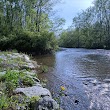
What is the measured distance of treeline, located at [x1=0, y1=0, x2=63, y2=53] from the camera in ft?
99.1

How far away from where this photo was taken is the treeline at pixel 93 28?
56125 mm

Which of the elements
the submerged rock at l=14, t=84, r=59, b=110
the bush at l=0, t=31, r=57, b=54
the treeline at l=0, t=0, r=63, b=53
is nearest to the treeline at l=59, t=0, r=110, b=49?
the treeline at l=0, t=0, r=63, b=53

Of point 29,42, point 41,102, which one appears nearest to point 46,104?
point 41,102

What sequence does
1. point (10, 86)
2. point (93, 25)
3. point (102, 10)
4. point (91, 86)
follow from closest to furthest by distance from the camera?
point (10, 86) < point (91, 86) < point (102, 10) < point (93, 25)

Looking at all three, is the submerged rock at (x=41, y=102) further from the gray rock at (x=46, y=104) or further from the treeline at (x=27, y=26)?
the treeline at (x=27, y=26)

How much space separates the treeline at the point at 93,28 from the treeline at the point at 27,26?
1163 centimetres

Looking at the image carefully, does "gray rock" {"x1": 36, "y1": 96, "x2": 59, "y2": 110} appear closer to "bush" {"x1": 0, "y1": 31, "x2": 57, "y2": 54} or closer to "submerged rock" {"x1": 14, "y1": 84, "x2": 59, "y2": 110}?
"submerged rock" {"x1": 14, "y1": 84, "x2": 59, "y2": 110}

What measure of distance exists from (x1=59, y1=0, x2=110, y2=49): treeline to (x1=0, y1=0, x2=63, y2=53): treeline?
1163cm

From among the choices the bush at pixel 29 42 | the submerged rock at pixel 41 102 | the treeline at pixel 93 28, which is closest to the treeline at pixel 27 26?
the bush at pixel 29 42

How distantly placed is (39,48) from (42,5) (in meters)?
10.4

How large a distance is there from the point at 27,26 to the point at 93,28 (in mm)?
29597

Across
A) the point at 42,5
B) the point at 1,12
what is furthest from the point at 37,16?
the point at 1,12

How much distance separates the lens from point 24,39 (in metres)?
31.0

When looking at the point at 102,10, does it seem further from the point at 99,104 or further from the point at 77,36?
the point at 99,104
